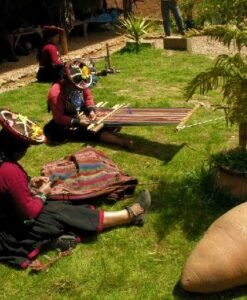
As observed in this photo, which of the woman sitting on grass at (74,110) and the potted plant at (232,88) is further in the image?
the woman sitting on grass at (74,110)

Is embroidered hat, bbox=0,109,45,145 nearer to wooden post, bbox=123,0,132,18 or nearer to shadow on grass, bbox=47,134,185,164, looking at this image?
shadow on grass, bbox=47,134,185,164

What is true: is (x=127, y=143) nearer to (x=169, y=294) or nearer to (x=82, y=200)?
(x=82, y=200)

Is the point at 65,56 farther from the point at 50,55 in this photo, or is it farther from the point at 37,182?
the point at 37,182

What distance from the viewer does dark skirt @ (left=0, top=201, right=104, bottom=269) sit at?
425cm

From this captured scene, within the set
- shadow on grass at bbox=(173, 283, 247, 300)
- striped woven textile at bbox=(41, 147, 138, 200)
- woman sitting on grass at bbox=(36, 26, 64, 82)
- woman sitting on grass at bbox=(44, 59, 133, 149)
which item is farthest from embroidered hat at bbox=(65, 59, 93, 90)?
shadow on grass at bbox=(173, 283, 247, 300)

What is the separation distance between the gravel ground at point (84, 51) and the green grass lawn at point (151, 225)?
92.5 inches

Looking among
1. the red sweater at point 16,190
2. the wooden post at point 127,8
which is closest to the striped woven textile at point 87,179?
the red sweater at point 16,190

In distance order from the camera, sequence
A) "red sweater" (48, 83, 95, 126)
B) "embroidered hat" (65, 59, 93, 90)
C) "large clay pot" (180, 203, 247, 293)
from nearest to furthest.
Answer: "large clay pot" (180, 203, 247, 293), "embroidered hat" (65, 59, 93, 90), "red sweater" (48, 83, 95, 126)

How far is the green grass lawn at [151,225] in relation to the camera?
3.98 metres

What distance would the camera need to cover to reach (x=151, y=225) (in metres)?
4.74

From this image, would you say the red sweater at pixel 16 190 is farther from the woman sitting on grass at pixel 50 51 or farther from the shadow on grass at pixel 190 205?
the woman sitting on grass at pixel 50 51

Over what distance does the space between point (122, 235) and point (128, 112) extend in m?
2.58

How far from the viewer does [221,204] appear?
4.88 metres

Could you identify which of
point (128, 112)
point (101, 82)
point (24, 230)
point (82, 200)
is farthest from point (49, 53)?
point (24, 230)
